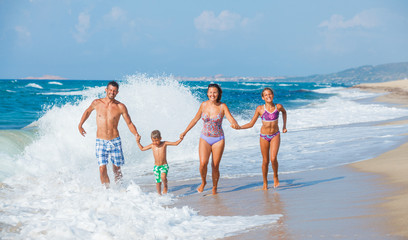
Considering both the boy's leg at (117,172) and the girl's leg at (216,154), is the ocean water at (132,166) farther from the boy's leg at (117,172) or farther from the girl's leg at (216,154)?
the girl's leg at (216,154)

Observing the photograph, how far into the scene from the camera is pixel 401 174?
18.7 ft

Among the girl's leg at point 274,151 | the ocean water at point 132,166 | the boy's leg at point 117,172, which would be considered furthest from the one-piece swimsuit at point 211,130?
the boy's leg at point 117,172

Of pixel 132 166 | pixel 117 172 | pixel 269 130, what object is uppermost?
pixel 269 130

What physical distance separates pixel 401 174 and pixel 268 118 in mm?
2018

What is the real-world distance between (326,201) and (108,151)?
10.5 feet

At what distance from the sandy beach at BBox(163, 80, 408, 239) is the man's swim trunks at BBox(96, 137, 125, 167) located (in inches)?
40.6

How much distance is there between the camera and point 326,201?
4.66 metres

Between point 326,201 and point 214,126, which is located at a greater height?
point 214,126

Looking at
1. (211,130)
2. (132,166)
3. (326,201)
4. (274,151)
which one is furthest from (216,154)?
(132,166)

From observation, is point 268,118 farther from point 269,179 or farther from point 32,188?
point 32,188

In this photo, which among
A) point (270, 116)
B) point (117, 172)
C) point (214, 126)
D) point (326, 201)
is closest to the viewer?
point (326, 201)

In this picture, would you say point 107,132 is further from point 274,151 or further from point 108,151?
point 274,151

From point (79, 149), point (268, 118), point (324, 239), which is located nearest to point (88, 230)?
point (324, 239)

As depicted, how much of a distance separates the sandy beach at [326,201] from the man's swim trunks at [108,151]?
1.03 metres
